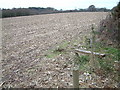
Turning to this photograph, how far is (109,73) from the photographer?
4.11 metres

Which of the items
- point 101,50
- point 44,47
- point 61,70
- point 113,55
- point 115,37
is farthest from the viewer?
point 44,47

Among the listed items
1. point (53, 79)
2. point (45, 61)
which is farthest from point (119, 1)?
point (53, 79)

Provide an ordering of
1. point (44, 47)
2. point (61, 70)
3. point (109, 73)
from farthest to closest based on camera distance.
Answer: point (44, 47)
point (61, 70)
point (109, 73)

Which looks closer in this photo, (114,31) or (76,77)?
(76,77)

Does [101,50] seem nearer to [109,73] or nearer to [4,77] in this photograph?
[109,73]

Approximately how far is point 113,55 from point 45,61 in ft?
6.95

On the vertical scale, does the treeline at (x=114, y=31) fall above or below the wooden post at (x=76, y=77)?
above

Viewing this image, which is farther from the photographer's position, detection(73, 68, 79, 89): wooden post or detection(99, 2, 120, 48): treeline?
detection(99, 2, 120, 48): treeline

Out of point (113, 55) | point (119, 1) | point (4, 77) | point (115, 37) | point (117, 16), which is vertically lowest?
point (4, 77)

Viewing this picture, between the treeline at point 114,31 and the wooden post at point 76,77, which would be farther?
the treeline at point 114,31

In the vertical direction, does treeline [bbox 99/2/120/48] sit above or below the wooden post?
above

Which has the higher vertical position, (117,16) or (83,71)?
(117,16)

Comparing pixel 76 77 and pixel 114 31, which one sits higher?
pixel 114 31

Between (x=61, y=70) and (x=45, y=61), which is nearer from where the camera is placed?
(x=61, y=70)
